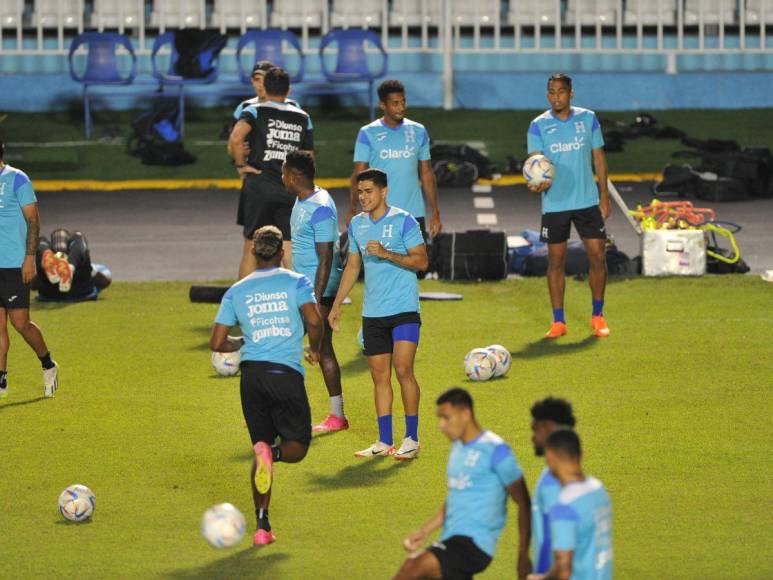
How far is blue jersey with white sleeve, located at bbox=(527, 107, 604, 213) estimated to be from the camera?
1516cm

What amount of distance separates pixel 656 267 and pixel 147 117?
11.5 m

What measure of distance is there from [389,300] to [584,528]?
4.46 m

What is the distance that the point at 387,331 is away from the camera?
11.1 metres

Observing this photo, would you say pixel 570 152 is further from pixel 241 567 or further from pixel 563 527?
pixel 563 527

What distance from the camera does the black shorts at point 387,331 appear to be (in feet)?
36.2

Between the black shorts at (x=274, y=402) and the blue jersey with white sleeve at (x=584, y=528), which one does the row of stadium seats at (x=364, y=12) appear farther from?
the blue jersey with white sleeve at (x=584, y=528)

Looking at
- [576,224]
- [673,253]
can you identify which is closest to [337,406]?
[576,224]

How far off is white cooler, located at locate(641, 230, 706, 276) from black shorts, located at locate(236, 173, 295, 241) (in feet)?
17.1

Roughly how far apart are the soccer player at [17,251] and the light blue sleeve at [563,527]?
7.09 metres

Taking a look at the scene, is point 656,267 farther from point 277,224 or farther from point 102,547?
point 102,547

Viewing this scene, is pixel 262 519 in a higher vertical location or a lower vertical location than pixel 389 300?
lower

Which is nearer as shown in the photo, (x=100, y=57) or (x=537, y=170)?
(x=537, y=170)

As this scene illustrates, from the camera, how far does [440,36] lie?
3075 centimetres

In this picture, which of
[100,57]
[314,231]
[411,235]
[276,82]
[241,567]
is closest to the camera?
[241,567]
